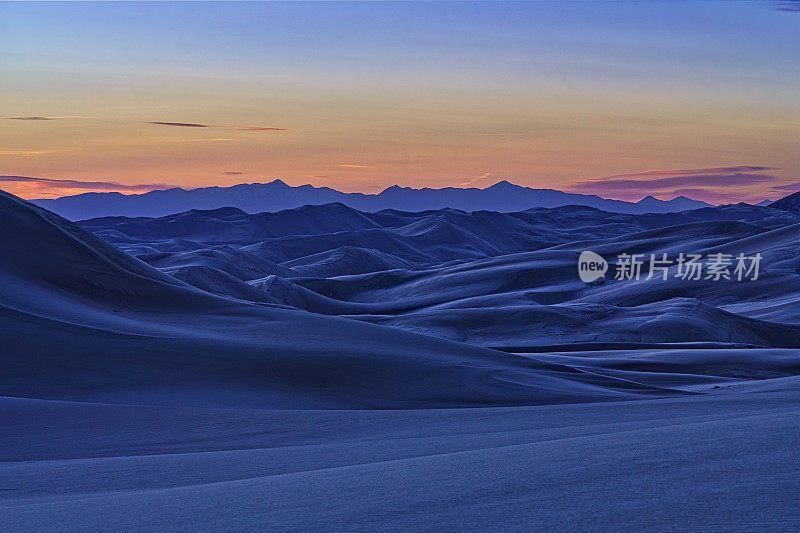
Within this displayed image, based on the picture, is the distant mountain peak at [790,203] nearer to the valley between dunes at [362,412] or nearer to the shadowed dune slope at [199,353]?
the valley between dunes at [362,412]

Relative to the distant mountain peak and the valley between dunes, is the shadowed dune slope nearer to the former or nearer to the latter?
the valley between dunes

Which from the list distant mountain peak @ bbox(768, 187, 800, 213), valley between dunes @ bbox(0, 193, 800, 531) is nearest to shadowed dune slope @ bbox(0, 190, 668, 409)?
valley between dunes @ bbox(0, 193, 800, 531)

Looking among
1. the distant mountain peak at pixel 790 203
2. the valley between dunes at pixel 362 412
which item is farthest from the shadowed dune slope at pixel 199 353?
the distant mountain peak at pixel 790 203

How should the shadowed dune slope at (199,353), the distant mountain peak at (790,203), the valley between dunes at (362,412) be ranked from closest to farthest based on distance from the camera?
the valley between dunes at (362,412) < the shadowed dune slope at (199,353) < the distant mountain peak at (790,203)

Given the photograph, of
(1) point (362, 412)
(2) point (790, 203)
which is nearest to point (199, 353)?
(1) point (362, 412)

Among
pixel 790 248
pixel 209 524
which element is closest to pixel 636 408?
pixel 209 524

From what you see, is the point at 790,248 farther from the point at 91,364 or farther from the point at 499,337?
the point at 91,364

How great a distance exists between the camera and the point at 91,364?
8.63 meters

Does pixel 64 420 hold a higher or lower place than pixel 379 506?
lower

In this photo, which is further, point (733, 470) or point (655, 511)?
point (733, 470)

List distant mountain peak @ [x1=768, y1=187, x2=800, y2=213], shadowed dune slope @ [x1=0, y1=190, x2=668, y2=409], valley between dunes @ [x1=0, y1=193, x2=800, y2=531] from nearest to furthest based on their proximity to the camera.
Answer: valley between dunes @ [x1=0, y1=193, x2=800, y2=531] → shadowed dune slope @ [x1=0, y1=190, x2=668, y2=409] → distant mountain peak @ [x1=768, y1=187, x2=800, y2=213]

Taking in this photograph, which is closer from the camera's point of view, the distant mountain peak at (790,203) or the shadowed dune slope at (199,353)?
the shadowed dune slope at (199,353)

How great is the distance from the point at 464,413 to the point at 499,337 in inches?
552

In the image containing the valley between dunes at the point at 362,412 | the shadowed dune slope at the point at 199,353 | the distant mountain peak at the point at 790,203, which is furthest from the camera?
the distant mountain peak at the point at 790,203
